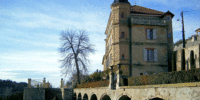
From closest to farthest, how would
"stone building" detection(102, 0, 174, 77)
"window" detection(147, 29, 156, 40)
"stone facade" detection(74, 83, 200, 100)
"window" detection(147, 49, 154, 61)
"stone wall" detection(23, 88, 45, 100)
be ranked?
1. "stone facade" detection(74, 83, 200, 100)
2. "stone wall" detection(23, 88, 45, 100)
3. "stone building" detection(102, 0, 174, 77)
4. "window" detection(147, 49, 154, 61)
5. "window" detection(147, 29, 156, 40)

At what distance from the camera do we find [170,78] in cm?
1193

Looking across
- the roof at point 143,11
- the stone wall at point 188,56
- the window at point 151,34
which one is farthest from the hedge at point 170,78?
the roof at point 143,11

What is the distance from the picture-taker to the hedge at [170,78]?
10.4 meters

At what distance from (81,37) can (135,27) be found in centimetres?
1056

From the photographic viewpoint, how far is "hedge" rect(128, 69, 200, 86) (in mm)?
10352

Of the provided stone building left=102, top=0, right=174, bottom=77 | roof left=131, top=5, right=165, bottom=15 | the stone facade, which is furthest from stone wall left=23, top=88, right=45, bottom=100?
roof left=131, top=5, right=165, bottom=15

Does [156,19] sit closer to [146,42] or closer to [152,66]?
[146,42]

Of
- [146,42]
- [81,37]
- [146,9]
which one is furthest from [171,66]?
[81,37]

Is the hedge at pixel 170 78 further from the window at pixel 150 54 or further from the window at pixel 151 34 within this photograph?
the window at pixel 151 34

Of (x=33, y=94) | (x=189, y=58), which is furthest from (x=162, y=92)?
(x=33, y=94)

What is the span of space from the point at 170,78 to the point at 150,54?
63.8 ft

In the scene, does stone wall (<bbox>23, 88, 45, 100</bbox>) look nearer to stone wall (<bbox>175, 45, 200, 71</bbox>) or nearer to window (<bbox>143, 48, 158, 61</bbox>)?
window (<bbox>143, 48, 158, 61</bbox>)

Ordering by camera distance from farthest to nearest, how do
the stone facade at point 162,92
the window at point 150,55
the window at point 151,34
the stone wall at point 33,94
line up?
the window at point 151,34
the window at point 150,55
the stone wall at point 33,94
the stone facade at point 162,92

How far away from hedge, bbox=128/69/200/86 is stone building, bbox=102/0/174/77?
47.7ft
